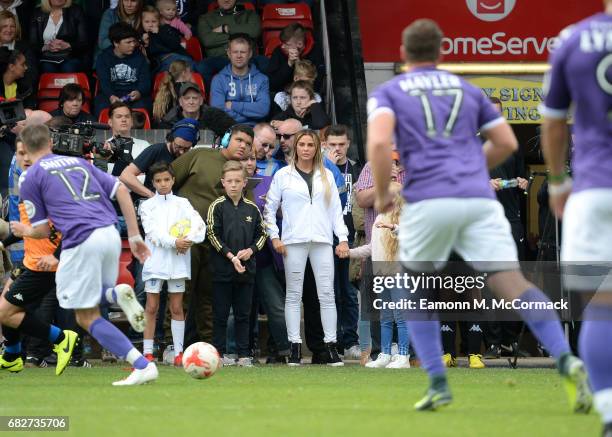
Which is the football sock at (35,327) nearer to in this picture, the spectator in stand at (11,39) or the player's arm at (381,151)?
the player's arm at (381,151)

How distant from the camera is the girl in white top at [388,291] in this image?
42.4 feet

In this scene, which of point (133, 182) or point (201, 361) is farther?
point (133, 182)

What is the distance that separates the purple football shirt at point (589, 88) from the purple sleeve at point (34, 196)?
487 centimetres

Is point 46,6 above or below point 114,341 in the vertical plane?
above

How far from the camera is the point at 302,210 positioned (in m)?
13.2

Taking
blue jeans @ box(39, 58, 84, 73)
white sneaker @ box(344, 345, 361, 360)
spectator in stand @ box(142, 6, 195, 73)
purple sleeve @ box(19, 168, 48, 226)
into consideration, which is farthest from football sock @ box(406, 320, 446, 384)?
blue jeans @ box(39, 58, 84, 73)

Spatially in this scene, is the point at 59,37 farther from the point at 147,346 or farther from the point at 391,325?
the point at 391,325

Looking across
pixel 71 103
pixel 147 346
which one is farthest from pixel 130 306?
pixel 71 103

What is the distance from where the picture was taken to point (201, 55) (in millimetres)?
17297

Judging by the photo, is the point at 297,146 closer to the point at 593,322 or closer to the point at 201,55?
the point at 201,55

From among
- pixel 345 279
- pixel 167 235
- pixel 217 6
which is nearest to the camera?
pixel 167 235

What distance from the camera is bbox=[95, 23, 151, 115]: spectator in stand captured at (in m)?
15.9

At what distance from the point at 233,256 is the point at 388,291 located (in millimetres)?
1539

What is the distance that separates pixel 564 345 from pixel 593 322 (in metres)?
1.22
